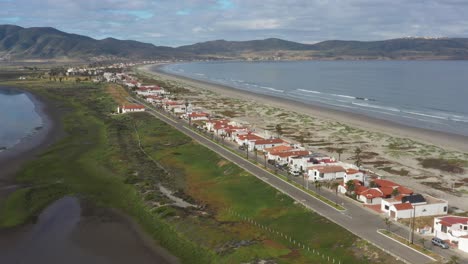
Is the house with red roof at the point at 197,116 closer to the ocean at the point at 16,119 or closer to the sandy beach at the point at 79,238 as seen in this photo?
the ocean at the point at 16,119

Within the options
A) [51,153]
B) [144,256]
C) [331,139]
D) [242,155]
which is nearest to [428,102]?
[331,139]

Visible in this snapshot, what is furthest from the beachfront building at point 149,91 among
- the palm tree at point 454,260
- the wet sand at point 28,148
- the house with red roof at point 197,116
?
the palm tree at point 454,260

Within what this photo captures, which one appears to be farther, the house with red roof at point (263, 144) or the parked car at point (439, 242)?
the house with red roof at point (263, 144)

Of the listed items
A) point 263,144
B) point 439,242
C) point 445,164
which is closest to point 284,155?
point 263,144

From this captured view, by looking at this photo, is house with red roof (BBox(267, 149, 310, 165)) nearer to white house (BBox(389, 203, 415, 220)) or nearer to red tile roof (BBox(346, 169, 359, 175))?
red tile roof (BBox(346, 169, 359, 175))

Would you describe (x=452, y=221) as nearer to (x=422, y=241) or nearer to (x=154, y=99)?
(x=422, y=241)

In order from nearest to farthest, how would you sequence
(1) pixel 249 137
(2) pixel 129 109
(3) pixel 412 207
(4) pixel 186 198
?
1. (3) pixel 412 207
2. (4) pixel 186 198
3. (1) pixel 249 137
4. (2) pixel 129 109
